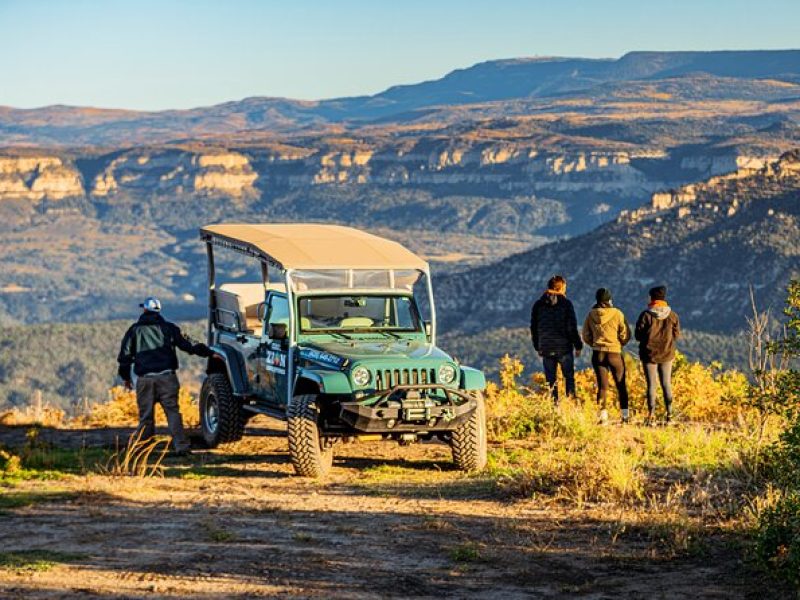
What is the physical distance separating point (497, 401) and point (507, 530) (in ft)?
21.7

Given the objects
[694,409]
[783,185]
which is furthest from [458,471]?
[783,185]

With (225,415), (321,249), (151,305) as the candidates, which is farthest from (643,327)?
(151,305)

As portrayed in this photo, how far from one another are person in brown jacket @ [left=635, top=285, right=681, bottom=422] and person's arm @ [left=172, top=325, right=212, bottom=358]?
4.85 m

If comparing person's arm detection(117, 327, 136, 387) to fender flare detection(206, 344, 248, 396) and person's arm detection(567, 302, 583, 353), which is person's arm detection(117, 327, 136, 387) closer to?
fender flare detection(206, 344, 248, 396)

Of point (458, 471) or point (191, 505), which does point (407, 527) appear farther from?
point (458, 471)

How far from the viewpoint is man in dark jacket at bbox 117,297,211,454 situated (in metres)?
15.7

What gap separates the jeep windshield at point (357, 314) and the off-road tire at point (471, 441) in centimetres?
154

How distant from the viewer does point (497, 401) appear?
17594 mm

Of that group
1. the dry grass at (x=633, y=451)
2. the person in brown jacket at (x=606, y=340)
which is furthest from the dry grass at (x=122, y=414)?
the person in brown jacket at (x=606, y=340)

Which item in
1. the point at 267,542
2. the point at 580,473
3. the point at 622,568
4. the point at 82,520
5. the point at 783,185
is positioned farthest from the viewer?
the point at 783,185

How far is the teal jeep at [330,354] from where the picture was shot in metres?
13.5

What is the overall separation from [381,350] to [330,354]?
20.0 inches

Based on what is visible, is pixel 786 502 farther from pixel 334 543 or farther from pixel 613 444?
pixel 613 444

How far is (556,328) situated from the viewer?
1744 cm
